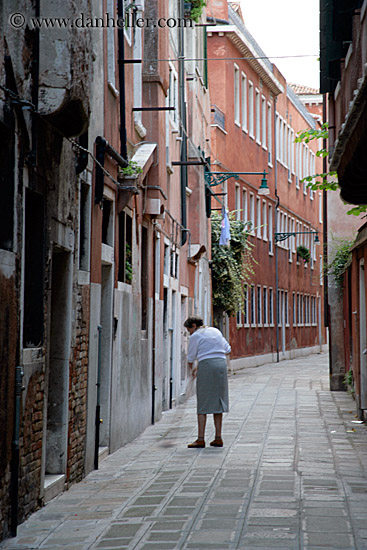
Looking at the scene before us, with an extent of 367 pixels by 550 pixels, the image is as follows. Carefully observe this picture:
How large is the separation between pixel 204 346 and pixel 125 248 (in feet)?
6.15

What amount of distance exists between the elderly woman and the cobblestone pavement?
1.00ft

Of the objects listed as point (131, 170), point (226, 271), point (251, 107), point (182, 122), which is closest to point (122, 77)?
point (131, 170)

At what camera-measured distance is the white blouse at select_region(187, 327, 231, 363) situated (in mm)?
12359

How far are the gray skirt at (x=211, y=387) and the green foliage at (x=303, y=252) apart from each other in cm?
3773

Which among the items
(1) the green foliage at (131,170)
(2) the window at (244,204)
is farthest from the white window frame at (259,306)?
(1) the green foliage at (131,170)

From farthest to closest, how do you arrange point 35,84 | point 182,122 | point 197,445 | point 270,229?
1. point 270,229
2. point 182,122
3. point 197,445
4. point 35,84

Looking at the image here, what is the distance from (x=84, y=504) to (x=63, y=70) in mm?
3642

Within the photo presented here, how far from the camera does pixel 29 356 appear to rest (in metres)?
7.70

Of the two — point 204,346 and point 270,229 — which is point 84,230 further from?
point 270,229

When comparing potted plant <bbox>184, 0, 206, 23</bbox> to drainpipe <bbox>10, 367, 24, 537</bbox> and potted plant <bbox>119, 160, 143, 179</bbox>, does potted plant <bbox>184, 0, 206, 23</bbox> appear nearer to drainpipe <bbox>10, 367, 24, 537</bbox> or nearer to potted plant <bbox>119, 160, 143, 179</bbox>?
potted plant <bbox>119, 160, 143, 179</bbox>

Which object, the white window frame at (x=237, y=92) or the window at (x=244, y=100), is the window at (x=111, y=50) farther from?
the window at (x=244, y=100)

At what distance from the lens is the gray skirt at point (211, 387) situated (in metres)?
12.2

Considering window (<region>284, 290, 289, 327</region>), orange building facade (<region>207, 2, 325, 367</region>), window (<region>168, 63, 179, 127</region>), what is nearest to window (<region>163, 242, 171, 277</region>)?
window (<region>168, 63, 179, 127</region>)

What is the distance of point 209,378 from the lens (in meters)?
12.3
